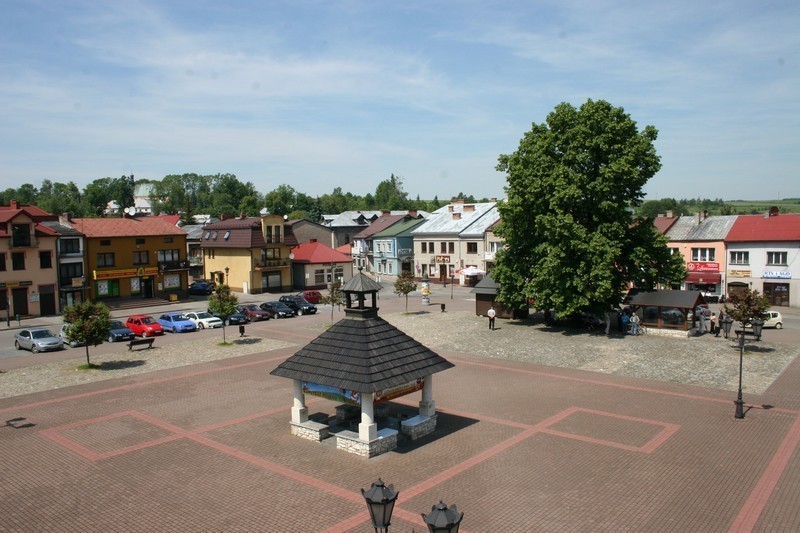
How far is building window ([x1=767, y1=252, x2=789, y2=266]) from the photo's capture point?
49.1 m

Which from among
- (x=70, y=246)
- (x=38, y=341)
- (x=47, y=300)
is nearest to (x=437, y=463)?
(x=38, y=341)

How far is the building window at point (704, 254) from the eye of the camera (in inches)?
2127

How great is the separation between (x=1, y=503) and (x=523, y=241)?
29.5m

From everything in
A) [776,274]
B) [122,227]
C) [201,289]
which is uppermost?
[122,227]

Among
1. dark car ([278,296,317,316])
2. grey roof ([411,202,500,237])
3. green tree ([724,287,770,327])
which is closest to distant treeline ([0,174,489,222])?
grey roof ([411,202,500,237])

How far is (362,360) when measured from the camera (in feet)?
57.0

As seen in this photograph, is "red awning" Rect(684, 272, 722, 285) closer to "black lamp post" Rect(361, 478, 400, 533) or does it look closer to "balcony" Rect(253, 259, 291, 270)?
"balcony" Rect(253, 259, 291, 270)

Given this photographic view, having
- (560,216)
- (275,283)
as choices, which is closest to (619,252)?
(560,216)

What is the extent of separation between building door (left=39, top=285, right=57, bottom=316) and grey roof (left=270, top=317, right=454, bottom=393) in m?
36.2

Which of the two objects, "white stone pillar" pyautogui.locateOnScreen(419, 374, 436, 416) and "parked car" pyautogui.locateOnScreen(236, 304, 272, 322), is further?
"parked car" pyautogui.locateOnScreen(236, 304, 272, 322)

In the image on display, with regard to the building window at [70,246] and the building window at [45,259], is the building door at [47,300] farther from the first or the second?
the building window at [70,246]

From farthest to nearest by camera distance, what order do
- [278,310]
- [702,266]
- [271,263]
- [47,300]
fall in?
[271,263] → [702,266] → [47,300] → [278,310]

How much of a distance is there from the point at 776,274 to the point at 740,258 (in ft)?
10.6

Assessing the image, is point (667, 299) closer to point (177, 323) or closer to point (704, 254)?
point (704, 254)
